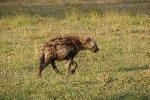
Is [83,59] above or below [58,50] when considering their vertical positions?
below

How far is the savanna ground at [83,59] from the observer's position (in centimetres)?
661

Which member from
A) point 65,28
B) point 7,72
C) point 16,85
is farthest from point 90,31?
point 16,85

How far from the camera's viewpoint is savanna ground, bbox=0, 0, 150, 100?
6.61 meters

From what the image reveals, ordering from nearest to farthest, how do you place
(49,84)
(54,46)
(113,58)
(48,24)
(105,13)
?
(49,84)
(54,46)
(113,58)
(48,24)
(105,13)

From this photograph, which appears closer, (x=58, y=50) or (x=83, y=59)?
(x=58, y=50)

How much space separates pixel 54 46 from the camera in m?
7.49

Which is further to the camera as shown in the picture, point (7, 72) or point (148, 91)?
point (7, 72)

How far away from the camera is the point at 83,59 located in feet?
31.0

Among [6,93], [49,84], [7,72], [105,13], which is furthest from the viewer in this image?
[105,13]

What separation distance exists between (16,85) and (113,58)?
3054 mm

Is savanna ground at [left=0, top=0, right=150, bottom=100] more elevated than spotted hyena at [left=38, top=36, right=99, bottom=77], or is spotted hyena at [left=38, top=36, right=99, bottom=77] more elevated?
spotted hyena at [left=38, top=36, right=99, bottom=77]

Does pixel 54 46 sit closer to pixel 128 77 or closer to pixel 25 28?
pixel 128 77

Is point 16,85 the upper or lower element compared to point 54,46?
lower

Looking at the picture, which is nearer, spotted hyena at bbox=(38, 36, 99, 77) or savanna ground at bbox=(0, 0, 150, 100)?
savanna ground at bbox=(0, 0, 150, 100)
